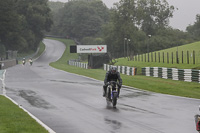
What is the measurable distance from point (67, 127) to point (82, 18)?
15707 centimetres

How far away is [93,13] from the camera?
17275 cm

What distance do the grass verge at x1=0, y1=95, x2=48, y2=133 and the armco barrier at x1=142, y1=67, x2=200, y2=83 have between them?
773 inches

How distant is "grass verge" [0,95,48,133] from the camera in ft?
34.8

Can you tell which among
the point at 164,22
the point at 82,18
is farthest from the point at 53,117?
the point at 82,18

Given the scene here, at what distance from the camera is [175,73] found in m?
34.3

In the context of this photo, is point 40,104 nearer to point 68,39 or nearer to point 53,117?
point 53,117

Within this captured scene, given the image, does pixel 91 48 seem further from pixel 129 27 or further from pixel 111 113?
pixel 111 113

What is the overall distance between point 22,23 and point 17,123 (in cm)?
11033

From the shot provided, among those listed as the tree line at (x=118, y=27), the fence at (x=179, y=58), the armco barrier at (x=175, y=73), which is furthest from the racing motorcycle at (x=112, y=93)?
the tree line at (x=118, y=27)

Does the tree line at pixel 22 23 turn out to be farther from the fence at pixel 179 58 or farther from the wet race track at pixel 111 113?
the wet race track at pixel 111 113

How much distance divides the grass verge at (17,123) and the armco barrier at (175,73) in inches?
773

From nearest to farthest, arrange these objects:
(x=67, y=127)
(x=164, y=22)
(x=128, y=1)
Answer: (x=67, y=127)
(x=128, y=1)
(x=164, y=22)

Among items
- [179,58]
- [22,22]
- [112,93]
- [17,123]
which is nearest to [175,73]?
[179,58]

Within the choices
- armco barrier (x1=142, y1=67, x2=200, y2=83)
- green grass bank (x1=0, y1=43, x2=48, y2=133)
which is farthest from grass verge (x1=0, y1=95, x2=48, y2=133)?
armco barrier (x1=142, y1=67, x2=200, y2=83)
